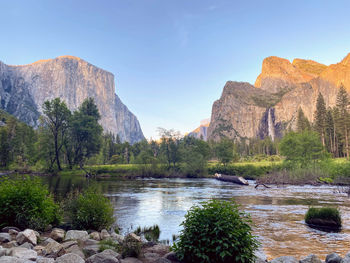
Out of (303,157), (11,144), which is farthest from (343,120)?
(11,144)

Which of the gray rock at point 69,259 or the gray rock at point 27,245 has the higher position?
the gray rock at point 69,259

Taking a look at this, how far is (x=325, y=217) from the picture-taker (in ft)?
51.8

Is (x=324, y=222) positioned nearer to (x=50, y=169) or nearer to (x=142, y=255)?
(x=142, y=255)

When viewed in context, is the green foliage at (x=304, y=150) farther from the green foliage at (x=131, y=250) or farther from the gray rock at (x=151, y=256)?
the green foliage at (x=131, y=250)

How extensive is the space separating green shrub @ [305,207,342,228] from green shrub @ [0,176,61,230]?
15217 mm

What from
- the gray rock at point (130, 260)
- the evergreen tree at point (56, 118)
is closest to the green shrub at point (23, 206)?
the gray rock at point (130, 260)

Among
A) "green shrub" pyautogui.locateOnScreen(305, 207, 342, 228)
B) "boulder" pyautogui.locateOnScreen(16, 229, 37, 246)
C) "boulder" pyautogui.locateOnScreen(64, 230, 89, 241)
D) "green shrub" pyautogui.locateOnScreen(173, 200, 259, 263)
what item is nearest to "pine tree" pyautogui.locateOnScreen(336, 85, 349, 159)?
"green shrub" pyautogui.locateOnScreen(305, 207, 342, 228)

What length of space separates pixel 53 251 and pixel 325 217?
1538cm

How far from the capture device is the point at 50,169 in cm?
7438

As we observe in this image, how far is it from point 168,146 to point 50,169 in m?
36.9

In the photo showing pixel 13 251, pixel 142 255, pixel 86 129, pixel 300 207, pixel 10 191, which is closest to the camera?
pixel 13 251

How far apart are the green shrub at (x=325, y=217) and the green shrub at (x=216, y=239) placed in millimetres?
11383

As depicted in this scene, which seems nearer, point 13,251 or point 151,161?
point 13,251

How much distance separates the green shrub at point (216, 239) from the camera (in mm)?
6477
